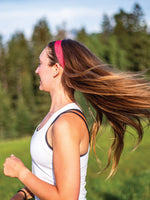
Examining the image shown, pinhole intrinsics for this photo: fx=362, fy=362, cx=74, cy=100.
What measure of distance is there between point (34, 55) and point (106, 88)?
7480cm

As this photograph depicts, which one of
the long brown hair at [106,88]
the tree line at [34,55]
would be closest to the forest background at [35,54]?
the tree line at [34,55]

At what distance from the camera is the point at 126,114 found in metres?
3.06

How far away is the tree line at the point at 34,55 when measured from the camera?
234ft

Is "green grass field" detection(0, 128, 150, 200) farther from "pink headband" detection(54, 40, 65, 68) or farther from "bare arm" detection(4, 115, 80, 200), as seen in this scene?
"bare arm" detection(4, 115, 80, 200)

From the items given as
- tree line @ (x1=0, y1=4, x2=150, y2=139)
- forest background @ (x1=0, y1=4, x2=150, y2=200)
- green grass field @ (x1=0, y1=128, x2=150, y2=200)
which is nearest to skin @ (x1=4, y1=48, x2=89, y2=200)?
green grass field @ (x1=0, y1=128, x2=150, y2=200)

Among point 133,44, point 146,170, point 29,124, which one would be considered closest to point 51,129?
point 146,170

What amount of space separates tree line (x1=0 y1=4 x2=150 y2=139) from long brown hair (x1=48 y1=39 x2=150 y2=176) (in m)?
66.0

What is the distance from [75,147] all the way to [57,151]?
0.35 feet

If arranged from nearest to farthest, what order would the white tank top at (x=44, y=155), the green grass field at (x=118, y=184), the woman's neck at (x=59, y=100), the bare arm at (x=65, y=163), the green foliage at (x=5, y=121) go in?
the bare arm at (x=65, y=163) < the white tank top at (x=44, y=155) < the woman's neck at (x=59, y=100) < the green grass field at (x=118, y=184) < the green foliage at (x=5, y=121)

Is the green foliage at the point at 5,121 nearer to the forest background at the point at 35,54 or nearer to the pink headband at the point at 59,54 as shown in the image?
the forest background at the point at 35,54

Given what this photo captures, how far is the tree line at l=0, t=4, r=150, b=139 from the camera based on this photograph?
234 ft

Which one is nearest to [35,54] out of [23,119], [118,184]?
[23,119]

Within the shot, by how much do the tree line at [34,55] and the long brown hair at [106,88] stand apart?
65975 mm

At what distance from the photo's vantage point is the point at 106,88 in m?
2.87
